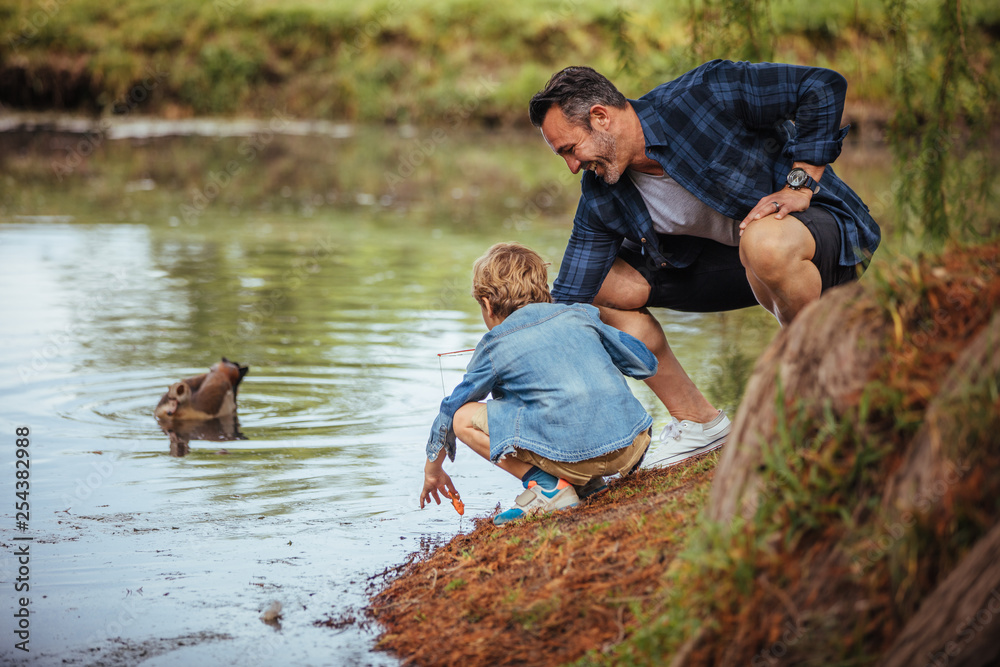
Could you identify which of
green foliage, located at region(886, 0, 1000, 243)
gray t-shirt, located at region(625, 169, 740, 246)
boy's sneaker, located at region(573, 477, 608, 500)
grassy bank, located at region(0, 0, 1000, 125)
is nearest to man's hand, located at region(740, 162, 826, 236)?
gray t-shirt, located at region(625, 169, 740, 246)

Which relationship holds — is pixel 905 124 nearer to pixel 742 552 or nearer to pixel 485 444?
pixel 485 444

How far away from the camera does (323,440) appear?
4.74m

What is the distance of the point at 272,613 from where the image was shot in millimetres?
2982

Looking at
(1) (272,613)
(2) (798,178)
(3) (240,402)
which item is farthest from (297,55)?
(1) (272,613)

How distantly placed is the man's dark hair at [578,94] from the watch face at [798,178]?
688mm

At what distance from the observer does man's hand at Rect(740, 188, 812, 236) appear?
3654 mm

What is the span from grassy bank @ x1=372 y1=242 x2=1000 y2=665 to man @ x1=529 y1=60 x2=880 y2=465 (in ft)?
3.83

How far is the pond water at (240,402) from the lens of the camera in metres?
3.08

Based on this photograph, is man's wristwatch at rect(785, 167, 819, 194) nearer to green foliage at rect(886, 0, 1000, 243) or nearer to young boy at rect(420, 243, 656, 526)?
young boy at rect(420, 243, 656, 526)

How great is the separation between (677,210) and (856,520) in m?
1.95

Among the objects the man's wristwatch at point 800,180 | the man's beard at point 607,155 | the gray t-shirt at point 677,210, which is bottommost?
the gray t-shirt at point 677,210

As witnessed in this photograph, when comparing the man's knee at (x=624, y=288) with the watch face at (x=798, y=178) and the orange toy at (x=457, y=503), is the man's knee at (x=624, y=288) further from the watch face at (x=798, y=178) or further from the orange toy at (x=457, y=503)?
the orange toy at (x=457, y=503)

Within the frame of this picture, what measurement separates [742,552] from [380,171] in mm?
16984

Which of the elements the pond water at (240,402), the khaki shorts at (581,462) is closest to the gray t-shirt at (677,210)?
the khaki shorts at (581,462)
